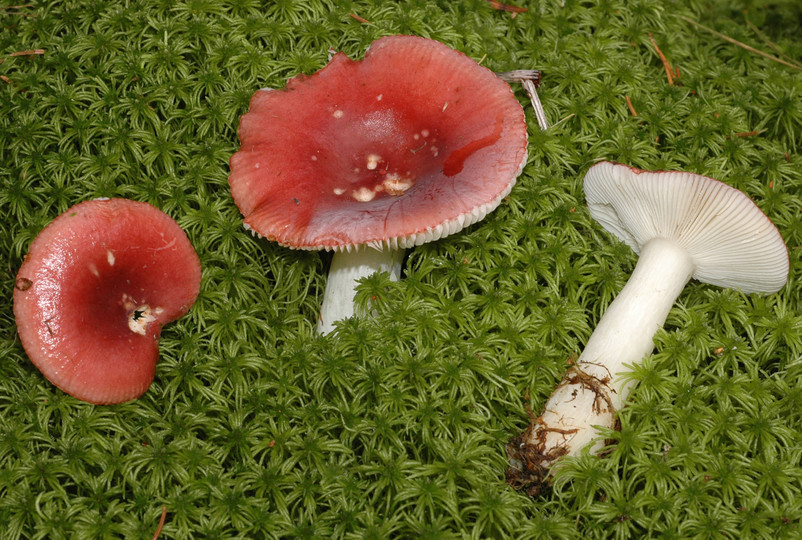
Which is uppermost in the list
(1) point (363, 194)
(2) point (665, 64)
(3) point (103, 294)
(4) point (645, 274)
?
(2) point (665, 64)

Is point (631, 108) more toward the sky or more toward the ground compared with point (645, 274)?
more toward the sky

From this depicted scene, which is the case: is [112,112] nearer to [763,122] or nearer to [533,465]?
[533,465]

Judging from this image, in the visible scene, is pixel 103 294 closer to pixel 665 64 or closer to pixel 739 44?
pixel 665 64

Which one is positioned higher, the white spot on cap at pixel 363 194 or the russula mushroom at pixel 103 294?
the white spot on cap at pixel 363 194

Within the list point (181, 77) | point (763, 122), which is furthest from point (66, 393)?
point (763, 122)

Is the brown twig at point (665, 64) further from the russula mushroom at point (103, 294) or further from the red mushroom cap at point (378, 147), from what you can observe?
the russula mushroom at point (103, 294)

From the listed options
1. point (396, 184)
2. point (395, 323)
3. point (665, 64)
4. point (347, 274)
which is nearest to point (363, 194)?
point (396, 184)

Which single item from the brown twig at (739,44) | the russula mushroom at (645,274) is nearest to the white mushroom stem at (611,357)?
the russula mushroom at (645,274)
